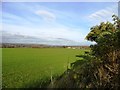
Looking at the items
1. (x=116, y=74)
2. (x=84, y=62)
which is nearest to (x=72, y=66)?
(x=84, y=62)

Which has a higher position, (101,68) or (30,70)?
(101,68)

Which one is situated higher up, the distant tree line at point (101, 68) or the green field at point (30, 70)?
the distant tree line at point (101, 68)

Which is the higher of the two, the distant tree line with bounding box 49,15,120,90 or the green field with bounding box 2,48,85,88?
the distant tree line with bounding box 49,15,120,90

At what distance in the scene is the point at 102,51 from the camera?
8.22 feet

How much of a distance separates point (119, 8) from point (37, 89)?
181cm

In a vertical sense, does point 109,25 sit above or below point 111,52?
above

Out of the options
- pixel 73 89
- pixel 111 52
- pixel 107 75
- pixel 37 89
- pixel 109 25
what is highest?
pixel 109 25

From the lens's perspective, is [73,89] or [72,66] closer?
[73,89]

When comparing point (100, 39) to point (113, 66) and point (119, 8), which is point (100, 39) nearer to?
point (113, 66)

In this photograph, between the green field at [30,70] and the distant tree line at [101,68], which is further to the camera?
the green field at [30,70]

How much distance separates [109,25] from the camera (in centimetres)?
304

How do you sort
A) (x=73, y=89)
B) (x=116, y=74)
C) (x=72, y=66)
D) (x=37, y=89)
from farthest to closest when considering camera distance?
(x=37, y=89) < (x=72, y=66) < (x=73, y=89) < (x=116, y=74)

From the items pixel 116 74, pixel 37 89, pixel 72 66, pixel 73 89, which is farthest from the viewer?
pixel 37 89

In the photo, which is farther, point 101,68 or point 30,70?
point 30,70
